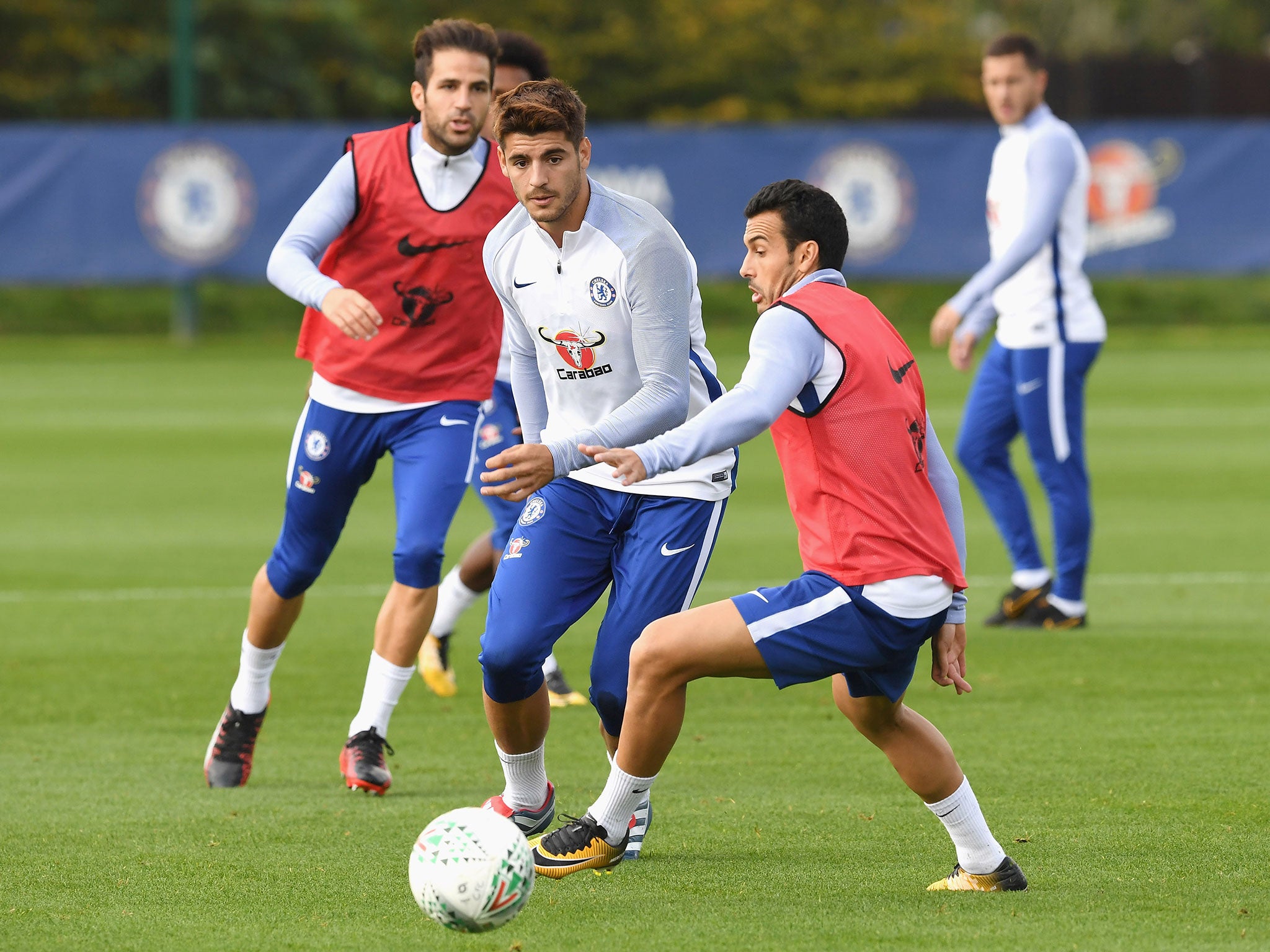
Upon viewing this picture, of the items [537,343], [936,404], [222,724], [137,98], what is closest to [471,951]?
[537,343]

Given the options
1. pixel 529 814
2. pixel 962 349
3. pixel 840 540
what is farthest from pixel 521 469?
pixel 962 349

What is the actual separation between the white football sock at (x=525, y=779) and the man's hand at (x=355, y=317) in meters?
1.33

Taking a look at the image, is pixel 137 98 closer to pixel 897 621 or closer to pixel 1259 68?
pixel 1259 68

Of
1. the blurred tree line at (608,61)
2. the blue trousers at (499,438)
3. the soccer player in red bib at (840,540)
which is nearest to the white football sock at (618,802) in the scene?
the soccer player in red bib at (840,540)

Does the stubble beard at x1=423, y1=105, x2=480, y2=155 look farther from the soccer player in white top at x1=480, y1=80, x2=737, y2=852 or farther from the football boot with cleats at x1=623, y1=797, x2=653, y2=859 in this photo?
the football boot with cleats at x1=623, y1=797, x2=653, y2=859

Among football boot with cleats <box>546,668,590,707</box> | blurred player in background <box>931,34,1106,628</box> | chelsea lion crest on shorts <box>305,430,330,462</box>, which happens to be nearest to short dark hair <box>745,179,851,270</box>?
chelsea lion crest on shorts <box>305,430,330,462</box>

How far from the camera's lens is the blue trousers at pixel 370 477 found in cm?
660

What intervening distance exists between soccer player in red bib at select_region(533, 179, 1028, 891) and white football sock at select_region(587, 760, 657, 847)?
14 centimetres

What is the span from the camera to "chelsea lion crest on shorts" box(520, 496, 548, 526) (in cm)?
552

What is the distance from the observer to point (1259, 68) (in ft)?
131

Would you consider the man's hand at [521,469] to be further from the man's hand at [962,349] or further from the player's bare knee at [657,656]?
the man's hand at [962,349]

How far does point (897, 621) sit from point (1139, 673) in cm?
384

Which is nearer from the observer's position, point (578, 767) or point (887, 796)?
point (887, 796)

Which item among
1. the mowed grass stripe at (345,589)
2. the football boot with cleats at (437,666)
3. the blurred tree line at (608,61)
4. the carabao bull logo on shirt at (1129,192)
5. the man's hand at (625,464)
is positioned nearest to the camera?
the man's hand at (625,464)
